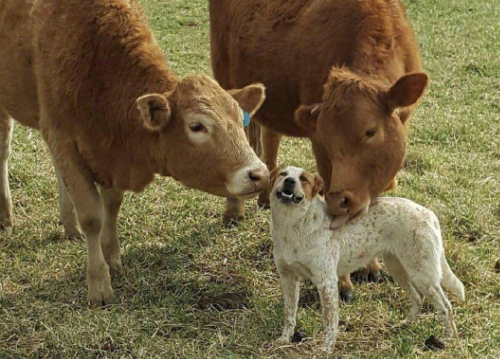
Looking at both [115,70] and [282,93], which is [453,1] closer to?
[282,93]

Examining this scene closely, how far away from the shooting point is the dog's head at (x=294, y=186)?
13.6ft

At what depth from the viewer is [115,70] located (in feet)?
16.1

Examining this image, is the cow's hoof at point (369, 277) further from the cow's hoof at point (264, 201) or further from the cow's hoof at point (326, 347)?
the cow's hoof at point (264, 201)

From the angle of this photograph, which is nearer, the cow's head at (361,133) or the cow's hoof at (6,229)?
the cow's head at (361,133)

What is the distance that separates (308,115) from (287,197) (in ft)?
2.42

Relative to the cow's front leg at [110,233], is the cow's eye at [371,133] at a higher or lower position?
higher

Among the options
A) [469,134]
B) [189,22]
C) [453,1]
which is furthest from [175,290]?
[453,1]

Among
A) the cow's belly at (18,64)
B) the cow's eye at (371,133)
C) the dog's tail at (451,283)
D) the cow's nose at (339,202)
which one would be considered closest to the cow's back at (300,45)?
the cow's eye at (371,133)

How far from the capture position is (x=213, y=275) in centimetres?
544

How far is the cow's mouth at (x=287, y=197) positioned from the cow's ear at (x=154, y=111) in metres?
0.77

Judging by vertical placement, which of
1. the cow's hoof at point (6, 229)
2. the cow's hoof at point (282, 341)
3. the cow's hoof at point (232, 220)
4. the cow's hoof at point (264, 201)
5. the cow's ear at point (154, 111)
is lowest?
the cow's hoof at point (264, 201)

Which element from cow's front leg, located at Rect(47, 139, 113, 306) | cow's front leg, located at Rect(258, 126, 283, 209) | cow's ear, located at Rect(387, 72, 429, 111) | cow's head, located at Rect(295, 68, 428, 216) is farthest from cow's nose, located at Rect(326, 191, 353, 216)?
cow's front leg, located at Rect(258, 126, 283, 209)

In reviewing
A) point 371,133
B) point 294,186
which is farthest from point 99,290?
point 371,133

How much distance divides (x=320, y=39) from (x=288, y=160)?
2054 mm
